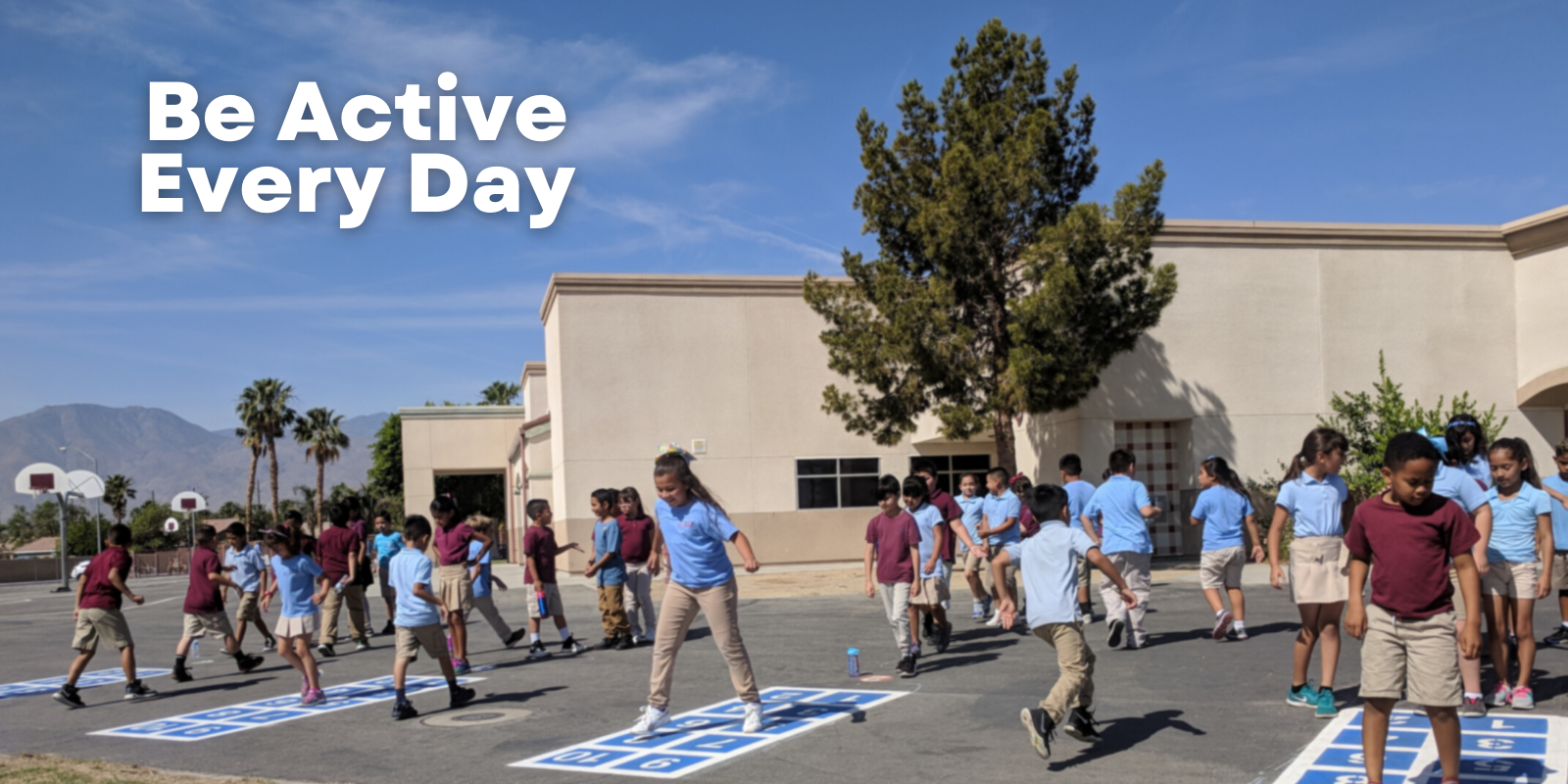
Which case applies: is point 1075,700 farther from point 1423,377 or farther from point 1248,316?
point 1423,377

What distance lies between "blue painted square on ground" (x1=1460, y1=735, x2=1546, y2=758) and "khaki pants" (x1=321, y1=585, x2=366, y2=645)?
11512 mm

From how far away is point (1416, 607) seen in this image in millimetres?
5441

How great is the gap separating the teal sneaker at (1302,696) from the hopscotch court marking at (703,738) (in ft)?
9.10

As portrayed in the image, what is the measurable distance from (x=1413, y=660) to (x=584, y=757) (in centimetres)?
469

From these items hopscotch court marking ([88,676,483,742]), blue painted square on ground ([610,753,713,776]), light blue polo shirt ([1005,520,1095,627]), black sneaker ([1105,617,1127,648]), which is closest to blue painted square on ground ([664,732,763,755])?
blue painted square on ground ([610,753,713,776])

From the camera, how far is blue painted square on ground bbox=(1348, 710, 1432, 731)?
7144mm

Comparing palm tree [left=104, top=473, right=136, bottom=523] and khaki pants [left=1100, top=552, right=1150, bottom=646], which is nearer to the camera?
khaki pants [left=1100, top=552, right=1150, bottom=646]

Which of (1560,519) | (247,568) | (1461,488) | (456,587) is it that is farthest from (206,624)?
(1560,519)

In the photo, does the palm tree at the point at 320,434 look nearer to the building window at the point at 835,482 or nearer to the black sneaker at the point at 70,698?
the building window at the point at 835,482

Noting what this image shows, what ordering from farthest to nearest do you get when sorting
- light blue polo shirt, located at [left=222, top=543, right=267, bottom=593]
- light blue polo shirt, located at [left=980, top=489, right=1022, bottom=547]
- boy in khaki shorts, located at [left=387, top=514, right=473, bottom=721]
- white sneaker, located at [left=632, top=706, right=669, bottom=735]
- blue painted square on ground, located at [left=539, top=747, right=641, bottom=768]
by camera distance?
light blue polo shirt, located at [left=222, top=543, right=267, bottom=593] < light blue polo shirt, located at [left=980, top=489, right=1022, bottom=547] < boy in khaki shorts, located at [left=387, top=514, right=473, bottom=721] < white sneaker, located at [left=632, top=706, right=669, bottom=735] < blue painted square on ground, located at [left=539, top=747, right=641, bottom=768]

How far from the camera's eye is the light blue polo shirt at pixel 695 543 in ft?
26.1

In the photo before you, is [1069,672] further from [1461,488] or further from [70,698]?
[70,698]

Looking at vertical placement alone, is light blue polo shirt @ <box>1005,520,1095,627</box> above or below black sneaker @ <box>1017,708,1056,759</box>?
above

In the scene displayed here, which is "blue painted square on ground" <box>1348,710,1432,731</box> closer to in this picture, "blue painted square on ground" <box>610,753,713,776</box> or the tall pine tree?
"blue painted square on ground" <box>610,753,713,776</box>
